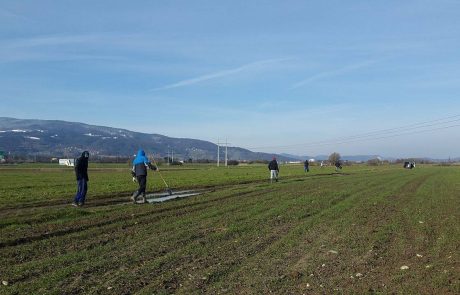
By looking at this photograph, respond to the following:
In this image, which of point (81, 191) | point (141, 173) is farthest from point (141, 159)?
point (81, 191)

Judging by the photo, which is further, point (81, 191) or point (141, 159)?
point (141, 159)

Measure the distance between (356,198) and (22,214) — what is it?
12.5 metres

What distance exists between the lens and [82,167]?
60.1ft

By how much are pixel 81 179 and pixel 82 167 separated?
1.76 ft

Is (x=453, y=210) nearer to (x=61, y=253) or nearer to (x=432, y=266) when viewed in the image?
(x=432, y=266)

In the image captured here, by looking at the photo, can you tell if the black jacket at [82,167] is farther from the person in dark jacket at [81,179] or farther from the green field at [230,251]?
the green field at [230,251]

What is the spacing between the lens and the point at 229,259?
8359 mm

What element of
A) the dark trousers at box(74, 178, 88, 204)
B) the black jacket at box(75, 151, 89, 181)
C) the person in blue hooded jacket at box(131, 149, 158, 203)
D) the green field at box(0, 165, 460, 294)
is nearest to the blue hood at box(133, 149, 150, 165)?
the person in blue hooded jacket at box(131, 149, 158, 203)

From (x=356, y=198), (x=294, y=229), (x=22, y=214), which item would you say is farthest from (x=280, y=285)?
(x=356, y=198)

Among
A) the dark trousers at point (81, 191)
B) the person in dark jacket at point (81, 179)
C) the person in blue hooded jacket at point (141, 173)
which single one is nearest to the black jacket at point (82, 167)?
the person in dark jacket at point (81, 179)

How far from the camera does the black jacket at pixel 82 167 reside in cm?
1808

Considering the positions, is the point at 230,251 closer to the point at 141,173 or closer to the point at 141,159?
the point at 141,173

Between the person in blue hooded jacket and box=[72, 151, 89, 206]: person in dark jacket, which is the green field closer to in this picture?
box=[72, 151, 89, 206]: person in dark jacket

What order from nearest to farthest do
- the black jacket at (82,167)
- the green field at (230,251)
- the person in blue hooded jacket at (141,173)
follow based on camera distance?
the green field at (230,251) → the black jacket at (82,167) → the person in blue hooded jacket at (141,173)
